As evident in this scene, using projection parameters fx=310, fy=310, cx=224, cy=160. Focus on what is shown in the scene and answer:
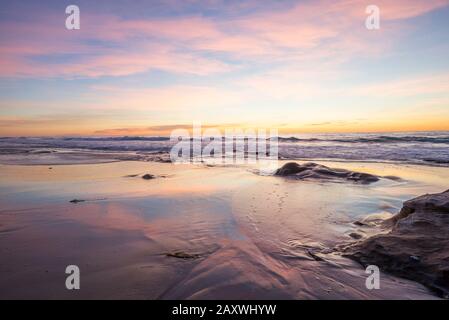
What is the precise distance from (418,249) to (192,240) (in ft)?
8.41

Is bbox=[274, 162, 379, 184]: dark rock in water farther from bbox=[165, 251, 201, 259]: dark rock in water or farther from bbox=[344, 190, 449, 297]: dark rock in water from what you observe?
bbox=[165, 251, 201, 259]: dark rock in water

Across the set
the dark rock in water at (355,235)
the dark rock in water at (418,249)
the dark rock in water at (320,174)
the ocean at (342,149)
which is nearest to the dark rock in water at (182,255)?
the dark rock in water at (418,249)

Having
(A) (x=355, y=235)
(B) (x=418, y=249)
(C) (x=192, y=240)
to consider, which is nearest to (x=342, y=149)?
(A) (x=355, y=235)

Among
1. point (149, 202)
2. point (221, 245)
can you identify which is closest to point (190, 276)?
point (221, 245)

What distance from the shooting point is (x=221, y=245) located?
3.83 metres

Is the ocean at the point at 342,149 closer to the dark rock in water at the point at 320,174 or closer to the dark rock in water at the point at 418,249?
the dark rock in water at the point at 320,174

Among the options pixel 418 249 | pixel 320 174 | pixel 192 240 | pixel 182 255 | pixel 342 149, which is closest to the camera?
pixel 418 249

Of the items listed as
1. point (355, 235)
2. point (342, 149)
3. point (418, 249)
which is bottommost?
point (355, 235)

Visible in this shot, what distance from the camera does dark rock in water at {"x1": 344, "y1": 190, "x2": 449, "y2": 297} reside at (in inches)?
114

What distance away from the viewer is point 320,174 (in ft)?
32.6

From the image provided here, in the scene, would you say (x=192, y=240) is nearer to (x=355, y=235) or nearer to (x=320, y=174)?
(x=355, y=235)

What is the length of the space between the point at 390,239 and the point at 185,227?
2.68 meters

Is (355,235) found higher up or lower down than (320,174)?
lower down

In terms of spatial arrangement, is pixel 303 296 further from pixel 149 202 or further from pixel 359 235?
pixel 149 202
